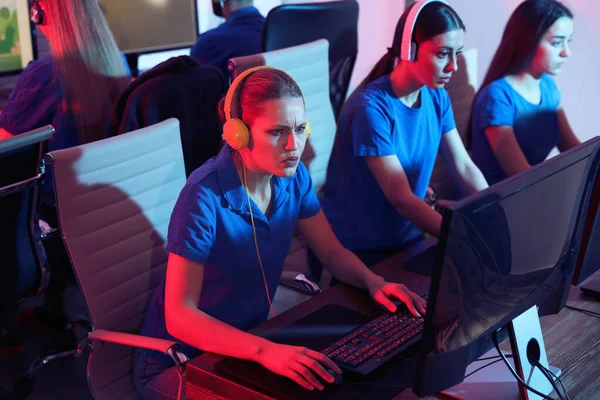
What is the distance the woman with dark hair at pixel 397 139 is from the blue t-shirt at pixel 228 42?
1148 millimetres

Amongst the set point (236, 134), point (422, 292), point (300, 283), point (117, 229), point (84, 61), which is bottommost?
point (300, 283)

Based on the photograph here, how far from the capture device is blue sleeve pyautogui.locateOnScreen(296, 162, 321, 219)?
64.7 inches

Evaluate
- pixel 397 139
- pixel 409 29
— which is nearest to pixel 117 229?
pixel 397 139

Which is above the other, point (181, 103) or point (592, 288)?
point (181, 103)

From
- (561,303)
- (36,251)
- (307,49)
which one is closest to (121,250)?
(36,251)

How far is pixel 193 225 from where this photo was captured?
1380 mm

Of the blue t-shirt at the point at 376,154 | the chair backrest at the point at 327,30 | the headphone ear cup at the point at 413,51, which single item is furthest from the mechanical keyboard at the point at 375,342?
the chair backrest at the point at 327,30

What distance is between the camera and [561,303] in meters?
1.36

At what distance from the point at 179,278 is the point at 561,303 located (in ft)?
2.28

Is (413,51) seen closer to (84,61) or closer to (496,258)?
(496,258)

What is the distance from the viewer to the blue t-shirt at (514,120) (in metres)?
2.46

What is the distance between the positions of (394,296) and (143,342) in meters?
0.49

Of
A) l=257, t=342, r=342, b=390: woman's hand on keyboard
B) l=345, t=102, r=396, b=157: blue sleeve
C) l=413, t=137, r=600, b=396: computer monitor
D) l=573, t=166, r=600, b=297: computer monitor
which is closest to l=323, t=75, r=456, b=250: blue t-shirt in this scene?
l=345, t=102, r=396, b=157: blue sleeve

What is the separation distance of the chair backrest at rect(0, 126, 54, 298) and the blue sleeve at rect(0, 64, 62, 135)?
48 cm
